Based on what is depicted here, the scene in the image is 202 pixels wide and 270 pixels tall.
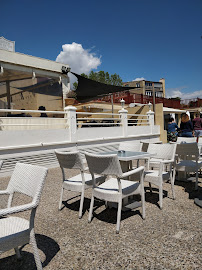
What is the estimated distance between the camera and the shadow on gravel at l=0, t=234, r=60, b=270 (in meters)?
2.08

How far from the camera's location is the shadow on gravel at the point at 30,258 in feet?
6.84

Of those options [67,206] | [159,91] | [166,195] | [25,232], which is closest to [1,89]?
[67,206]

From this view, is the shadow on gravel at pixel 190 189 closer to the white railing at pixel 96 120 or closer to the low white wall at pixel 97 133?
the white railing at pixel 96 120

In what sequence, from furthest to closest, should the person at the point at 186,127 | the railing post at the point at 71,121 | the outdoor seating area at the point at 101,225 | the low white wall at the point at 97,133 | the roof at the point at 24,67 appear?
the roof at the point at 24,67 → the low white wall at the point at 97,133 → the railing post at the point at 71,121 → the person at the point at 186,127 → the outdoor seating area at the point at 101,225

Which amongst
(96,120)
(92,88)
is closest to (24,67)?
(92,88)

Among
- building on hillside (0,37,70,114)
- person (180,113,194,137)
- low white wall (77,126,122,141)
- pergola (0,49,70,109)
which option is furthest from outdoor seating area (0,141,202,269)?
pergola (0,49,70,109)

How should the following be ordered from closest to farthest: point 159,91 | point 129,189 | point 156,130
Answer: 1. point 129,189
2. point 156,130
3. point 159,91

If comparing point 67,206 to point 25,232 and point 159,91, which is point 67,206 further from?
point 159,91

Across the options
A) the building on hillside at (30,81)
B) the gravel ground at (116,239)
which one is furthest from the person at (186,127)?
the building on hillside at (30,81)

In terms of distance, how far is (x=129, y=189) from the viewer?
2.90m

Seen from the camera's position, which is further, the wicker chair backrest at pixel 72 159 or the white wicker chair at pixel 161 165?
the white wicker chair at pixel 161 165

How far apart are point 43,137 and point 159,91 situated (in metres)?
77.5

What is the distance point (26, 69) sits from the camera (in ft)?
31.8

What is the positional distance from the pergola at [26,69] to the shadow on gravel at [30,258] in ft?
26.0
